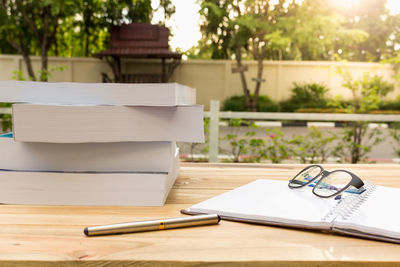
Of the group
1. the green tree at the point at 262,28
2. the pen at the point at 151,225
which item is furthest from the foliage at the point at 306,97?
the pen at the point at 151,225

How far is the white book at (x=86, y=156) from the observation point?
2.14 feet

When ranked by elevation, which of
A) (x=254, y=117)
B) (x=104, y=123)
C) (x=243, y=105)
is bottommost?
(x=243, y=105)

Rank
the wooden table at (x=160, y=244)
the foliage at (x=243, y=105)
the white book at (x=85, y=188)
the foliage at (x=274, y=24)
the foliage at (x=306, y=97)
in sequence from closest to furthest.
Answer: the wooden table at (x=160, y=244) → the white book at (x=85, y=188) → the foliage at (x=274, y=24) → the foliage at (x=243, y=105) → the foliage at (x=306, y=97)

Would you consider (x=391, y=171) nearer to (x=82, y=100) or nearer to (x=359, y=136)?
(x=82, y=100)

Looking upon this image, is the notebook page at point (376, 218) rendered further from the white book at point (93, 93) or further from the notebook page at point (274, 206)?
the white book at point (93, 93)

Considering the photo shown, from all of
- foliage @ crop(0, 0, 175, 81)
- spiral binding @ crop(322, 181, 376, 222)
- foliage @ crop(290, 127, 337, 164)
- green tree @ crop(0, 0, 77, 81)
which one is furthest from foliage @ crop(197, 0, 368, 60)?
spiral binding @ crop(322, 181, 376, 222)

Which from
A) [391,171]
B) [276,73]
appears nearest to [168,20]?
[276,73]

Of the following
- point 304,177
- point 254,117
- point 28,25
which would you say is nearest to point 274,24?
point 254,117

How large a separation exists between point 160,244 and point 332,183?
362mm

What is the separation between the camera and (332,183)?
675 millimetres

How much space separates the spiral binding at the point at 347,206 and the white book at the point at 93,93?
29 cm

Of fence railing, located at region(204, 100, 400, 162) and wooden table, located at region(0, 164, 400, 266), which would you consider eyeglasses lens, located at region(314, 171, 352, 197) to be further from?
fence railing, located at region(204, 100, 400, 162)

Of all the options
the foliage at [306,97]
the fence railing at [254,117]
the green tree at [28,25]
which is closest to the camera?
the fence railing at [254,117]

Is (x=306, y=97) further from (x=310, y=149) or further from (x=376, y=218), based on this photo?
(x=376, y=218)
